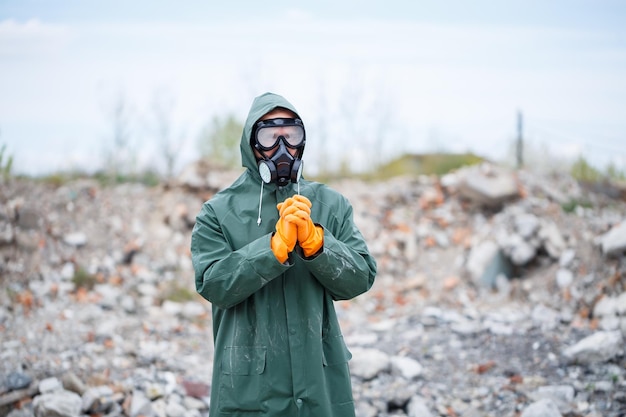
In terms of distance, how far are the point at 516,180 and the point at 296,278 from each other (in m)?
7.47

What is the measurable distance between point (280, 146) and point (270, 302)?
0.72 meters

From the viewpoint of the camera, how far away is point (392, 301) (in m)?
8.45

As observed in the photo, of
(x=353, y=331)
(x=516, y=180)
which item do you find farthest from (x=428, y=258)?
(x=353, y=331)

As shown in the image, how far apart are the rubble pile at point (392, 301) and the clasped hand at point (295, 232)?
2.90m

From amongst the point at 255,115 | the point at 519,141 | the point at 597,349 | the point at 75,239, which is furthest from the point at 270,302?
the point at 519,141

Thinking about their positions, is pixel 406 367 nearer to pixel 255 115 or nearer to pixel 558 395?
pixel 558 395

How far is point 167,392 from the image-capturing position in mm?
5359

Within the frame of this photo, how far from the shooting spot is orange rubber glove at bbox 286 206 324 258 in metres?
2.58

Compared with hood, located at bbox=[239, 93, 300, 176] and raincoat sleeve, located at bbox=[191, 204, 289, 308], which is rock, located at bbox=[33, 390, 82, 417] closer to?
raincoat sleeve, located at bbox=[191, 204, 289, 308]

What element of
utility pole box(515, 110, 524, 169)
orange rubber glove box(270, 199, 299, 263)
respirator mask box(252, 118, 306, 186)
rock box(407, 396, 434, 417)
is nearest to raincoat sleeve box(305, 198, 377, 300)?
orange rubber glove box(270, 199, 299, 263)

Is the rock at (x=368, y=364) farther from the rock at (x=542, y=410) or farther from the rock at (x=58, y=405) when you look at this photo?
the rock at (x=58, y=405)

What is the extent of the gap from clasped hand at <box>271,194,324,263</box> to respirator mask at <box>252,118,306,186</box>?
27 cm

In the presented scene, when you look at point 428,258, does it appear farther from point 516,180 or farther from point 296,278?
point 296,278

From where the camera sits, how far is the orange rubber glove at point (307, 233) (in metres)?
2.58
